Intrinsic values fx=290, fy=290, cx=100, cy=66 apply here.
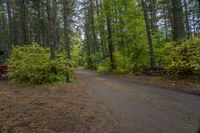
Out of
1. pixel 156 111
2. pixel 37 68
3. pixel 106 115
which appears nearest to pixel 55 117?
pixel 106 115

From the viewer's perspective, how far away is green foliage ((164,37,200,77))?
15.6m

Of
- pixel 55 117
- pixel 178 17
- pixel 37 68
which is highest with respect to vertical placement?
pixel 178 17

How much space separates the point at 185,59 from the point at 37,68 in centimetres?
890

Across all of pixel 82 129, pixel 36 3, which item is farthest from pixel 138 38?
pixel 82 129

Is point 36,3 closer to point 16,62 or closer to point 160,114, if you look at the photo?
point 16,62

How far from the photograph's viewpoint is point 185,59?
1652cm

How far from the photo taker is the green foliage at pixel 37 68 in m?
18.0

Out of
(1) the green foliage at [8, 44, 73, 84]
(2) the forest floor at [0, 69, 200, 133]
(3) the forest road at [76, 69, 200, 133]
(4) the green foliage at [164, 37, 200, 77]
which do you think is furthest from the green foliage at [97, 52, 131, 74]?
(2) the forest floor at [0, 69, 200, 133]

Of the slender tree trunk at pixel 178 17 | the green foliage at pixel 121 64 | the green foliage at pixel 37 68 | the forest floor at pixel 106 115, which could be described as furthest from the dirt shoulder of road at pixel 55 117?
the green foliage at pixel 121 64

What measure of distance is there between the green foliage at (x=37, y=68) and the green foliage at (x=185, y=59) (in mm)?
6792

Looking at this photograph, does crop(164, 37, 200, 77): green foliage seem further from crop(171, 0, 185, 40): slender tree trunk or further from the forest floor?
the forest floor

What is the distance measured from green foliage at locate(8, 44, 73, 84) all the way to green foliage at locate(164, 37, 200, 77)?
679cm

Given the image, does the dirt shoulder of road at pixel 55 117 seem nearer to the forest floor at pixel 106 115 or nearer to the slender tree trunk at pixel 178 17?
the forest floor at pixel 106 115

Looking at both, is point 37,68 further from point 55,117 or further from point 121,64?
point 55,117
